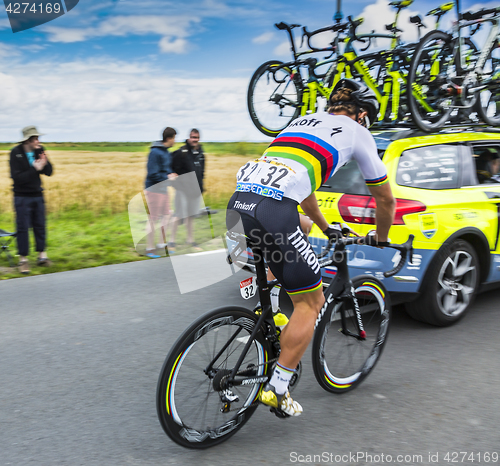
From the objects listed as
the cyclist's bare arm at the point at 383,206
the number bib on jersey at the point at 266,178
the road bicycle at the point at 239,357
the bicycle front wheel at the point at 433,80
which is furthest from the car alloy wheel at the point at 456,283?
the number bib on jersey at the point at 266,178

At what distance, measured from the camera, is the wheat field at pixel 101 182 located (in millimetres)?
12891

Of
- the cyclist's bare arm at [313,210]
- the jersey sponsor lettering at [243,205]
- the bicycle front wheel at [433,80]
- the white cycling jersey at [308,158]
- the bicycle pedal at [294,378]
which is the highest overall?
→ the bicycle front wheel at [433,80]

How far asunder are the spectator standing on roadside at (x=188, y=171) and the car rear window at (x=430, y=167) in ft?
15.1

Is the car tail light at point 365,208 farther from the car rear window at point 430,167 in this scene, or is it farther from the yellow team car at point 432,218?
the car rear window at point 430,167

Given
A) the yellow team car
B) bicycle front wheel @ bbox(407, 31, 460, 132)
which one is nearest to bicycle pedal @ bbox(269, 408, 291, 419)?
the yellow team car

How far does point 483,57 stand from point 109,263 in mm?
6029

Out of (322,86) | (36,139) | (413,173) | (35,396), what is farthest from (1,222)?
(413,173)

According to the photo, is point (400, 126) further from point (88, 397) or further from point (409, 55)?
point (88, 397)

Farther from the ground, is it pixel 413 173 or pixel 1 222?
pixel 413 173

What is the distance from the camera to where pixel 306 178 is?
8.94 feet

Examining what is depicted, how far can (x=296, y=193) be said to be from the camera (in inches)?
106

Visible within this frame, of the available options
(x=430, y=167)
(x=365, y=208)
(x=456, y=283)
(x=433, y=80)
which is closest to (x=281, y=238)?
(x=365, y=208)

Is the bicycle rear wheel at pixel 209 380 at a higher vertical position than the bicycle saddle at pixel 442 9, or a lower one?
lower

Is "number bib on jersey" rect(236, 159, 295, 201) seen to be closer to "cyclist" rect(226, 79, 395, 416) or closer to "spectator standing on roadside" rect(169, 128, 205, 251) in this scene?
"cyclist" rect(226, 79, 395, 416)
